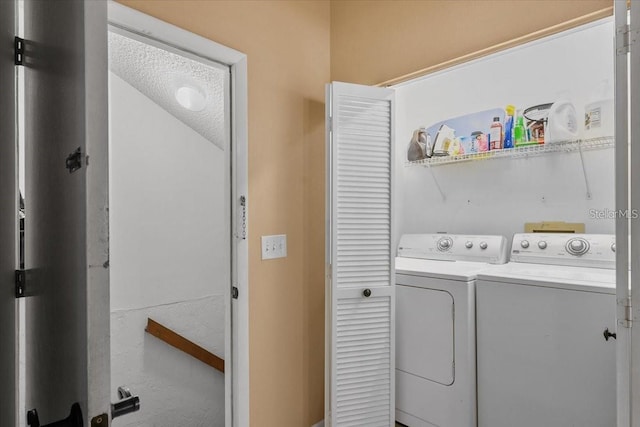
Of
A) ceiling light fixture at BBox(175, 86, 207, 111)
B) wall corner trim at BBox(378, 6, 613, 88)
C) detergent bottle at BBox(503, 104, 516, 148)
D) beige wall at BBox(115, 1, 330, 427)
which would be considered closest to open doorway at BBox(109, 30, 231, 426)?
ceiling light fixture at BBox(175, 86, 207, 111)

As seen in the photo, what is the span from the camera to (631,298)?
123 cm

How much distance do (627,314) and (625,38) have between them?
917 mm

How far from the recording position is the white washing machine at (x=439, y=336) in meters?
1.95

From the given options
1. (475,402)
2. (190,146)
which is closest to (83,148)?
(475,402)

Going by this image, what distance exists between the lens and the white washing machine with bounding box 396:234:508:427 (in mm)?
1953

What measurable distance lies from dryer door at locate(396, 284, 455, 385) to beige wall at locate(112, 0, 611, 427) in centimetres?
49

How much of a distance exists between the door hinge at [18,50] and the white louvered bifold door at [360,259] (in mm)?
1355

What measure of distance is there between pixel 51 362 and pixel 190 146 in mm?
2479

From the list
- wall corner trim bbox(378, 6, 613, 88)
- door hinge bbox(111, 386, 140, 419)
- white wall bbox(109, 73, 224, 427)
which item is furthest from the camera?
white wall bbox(109, 73, 224, 427)

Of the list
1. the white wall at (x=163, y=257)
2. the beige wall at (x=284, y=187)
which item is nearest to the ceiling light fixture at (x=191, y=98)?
the white wall at (x=163, y=257)

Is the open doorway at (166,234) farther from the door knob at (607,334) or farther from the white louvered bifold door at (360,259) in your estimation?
the door knob at (607,334)

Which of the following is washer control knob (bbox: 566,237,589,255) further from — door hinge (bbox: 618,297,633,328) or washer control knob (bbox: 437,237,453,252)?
door hinge (bbox: 618,297,633,328)

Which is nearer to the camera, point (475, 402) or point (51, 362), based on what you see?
point (51, 362)

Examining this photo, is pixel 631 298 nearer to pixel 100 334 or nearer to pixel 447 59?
pixel 447 59
